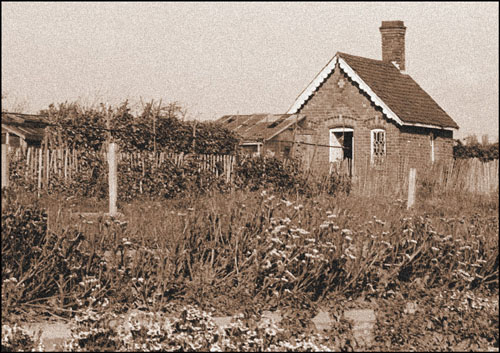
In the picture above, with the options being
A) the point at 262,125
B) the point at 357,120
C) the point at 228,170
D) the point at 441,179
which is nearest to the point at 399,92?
the point at 357,120

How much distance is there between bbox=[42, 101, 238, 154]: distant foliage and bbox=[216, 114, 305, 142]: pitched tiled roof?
5.49 meters

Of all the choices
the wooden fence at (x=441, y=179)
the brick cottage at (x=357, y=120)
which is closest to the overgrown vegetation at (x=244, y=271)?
the wooden fence at (x=441, y=179)

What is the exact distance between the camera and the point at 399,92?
26.7 meters

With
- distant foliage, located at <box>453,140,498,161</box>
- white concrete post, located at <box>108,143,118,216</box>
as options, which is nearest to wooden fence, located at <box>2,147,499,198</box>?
white concrete post, located at <box>108,143,118,216</box>

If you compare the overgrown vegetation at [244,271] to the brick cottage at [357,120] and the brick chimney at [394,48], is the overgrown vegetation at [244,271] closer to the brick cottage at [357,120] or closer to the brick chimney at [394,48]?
the brick cottage at [357,120]

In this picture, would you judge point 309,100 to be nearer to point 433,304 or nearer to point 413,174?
point 413,174

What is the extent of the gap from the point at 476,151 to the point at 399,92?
555cm

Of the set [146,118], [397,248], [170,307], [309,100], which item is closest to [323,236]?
[397,248]

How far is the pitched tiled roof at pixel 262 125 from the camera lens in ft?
78.3

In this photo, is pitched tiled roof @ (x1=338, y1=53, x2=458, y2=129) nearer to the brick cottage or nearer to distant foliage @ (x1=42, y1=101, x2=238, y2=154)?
the brick cottage

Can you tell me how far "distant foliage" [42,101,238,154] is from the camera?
15781 millimetres

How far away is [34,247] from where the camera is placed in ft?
21.1

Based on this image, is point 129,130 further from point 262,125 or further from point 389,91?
point 389,91

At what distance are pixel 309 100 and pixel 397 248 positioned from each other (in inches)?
755
